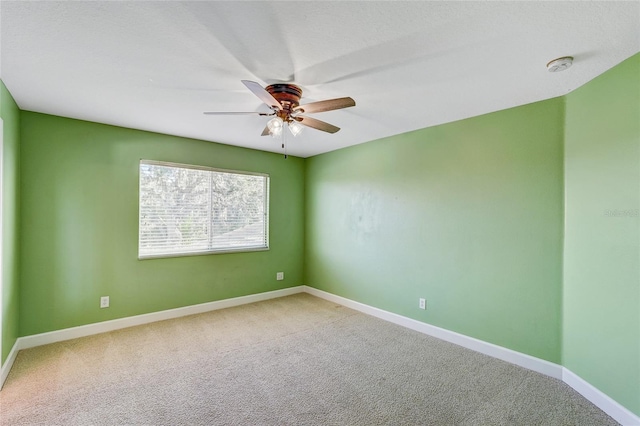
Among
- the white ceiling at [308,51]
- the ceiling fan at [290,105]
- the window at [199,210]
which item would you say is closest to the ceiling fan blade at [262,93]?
the ceiling fan at [290,105]

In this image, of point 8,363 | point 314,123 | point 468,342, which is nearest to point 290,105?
point 314,123

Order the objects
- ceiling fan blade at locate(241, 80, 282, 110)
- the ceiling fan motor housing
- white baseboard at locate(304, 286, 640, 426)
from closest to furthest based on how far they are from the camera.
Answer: ceiling fan blade at locate(241, 80, 282, 110) → white baseboard at locate(304, 286, 640, 426) → the ceiling fan motor housing

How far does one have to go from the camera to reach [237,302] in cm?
448

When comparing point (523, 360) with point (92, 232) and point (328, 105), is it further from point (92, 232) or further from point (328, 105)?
point (92, 232)

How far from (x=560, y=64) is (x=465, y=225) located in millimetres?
1649

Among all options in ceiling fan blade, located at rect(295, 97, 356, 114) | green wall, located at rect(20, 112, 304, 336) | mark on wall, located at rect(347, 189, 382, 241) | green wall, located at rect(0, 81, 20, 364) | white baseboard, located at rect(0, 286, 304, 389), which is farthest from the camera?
mark on wall, located at rect(347, 189, 382, 241)

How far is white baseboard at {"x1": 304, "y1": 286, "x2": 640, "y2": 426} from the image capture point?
2.01 meters

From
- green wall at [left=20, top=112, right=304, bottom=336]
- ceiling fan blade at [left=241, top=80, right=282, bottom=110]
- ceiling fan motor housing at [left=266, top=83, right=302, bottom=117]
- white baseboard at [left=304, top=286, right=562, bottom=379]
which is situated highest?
ceiling fan motor housing at [left=266, top=83, right=302, bottom=117]

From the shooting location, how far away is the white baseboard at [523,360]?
6.61 feet

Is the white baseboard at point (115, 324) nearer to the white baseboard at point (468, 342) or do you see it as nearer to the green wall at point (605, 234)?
the white baseboard at point (468, 342)

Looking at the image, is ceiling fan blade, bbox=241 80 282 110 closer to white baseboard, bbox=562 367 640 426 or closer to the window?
the window

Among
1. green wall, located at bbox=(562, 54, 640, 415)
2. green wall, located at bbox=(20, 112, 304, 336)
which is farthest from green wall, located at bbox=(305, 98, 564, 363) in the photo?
green wall, located at bbox=(20, 112, 304, 336)

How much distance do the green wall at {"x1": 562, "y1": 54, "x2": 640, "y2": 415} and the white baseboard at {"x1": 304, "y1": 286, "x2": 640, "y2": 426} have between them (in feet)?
0.19

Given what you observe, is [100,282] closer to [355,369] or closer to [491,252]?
[355,369]
